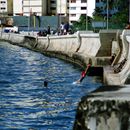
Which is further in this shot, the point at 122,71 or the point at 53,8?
the point at 53,8

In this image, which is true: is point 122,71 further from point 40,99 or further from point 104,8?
point 104,8

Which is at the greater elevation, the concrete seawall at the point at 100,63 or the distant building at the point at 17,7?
the distant building at the point at 17,7

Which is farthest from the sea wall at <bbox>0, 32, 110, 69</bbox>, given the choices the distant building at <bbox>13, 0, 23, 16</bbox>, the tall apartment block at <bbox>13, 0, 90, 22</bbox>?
the distant building at <bbox>13, 0, 23, 16</bbox>

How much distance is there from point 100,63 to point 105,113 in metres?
39.5

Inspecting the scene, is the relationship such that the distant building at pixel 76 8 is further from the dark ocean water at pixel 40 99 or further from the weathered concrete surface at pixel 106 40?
the dark ocean water at pixel 40 99

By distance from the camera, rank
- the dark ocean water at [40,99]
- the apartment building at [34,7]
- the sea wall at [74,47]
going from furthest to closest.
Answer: the apartment building at [34,7]
the sea wall at [74,47]
the dark ocean water at [40,99]

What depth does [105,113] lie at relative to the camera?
7000 millimetres

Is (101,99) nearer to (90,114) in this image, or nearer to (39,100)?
(90,114)

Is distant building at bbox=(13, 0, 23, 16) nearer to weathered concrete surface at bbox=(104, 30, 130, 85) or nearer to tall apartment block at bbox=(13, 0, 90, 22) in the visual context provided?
tall apartment block at bbox=(13, 0, 90, 22)

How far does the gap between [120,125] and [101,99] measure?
1.30ft

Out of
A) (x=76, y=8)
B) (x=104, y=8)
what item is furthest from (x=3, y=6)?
(x=104, y=8)

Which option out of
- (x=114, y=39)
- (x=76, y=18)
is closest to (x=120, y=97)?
(x=114, y=39)

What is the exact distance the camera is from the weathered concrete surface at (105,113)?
700cm

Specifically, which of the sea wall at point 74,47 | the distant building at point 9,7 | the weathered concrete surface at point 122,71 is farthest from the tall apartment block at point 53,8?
the weathered concrete surface at point 122,71
